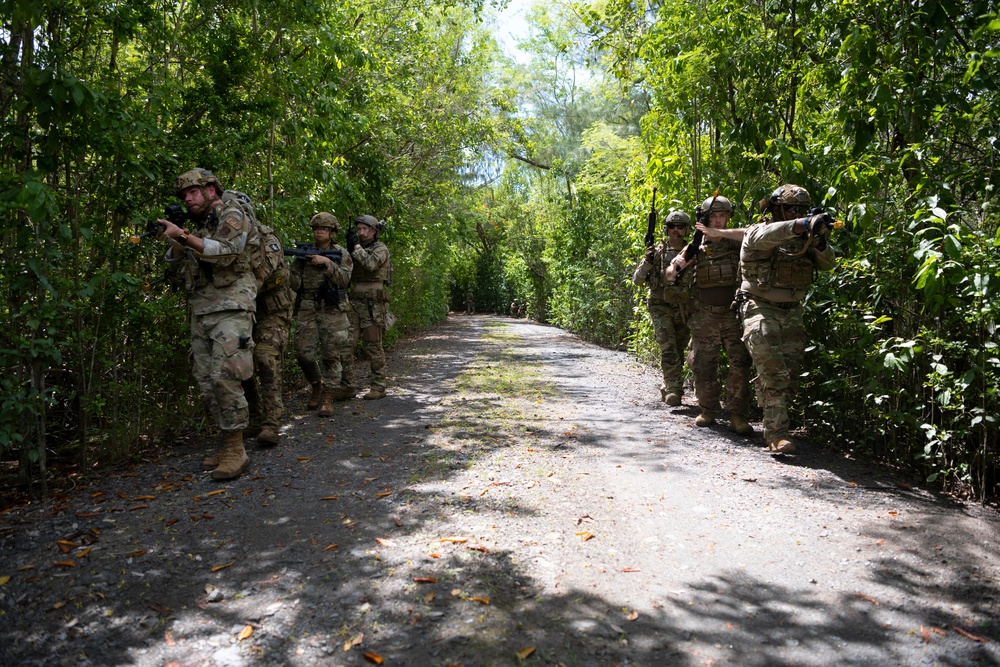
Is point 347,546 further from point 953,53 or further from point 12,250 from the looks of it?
point 953,53

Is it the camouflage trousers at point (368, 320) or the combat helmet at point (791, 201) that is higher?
the combat helmet at point (791, 201)

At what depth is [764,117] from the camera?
20.3ft

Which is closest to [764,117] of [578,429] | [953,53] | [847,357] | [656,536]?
[953,53]

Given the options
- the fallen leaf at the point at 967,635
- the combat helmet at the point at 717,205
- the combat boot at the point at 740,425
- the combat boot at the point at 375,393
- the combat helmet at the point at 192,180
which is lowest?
the fallen leaf at the point at 967,635

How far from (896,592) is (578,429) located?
349cm

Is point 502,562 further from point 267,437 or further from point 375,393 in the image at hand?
point 375,393

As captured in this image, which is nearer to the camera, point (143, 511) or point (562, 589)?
point (562, 589)

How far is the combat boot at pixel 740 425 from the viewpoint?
6.00 m

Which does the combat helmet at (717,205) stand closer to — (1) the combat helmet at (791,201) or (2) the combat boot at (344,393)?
(1) the combat helmet at (791,201)

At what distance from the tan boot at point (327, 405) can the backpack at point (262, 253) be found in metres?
1.64

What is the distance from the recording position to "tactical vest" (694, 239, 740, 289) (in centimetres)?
627

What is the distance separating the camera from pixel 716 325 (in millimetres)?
6324

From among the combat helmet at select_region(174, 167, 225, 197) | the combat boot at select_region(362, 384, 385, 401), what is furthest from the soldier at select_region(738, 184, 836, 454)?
the combat boot at select_region(362, 384, 385, 401)

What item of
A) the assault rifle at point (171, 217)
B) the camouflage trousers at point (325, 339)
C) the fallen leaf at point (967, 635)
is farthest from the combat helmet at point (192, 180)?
the fallen leaf at point (967, 635)
